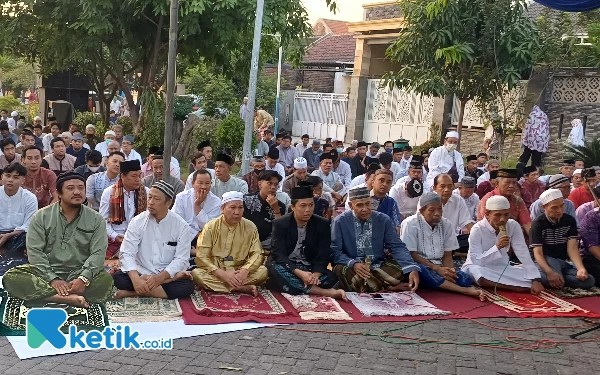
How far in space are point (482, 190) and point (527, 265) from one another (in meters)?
2.38

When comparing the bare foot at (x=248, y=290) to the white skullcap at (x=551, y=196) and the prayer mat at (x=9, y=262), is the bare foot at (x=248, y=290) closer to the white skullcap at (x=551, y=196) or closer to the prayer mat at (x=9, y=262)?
the prayer mat at (x=9, y=262)

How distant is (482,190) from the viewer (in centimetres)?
934

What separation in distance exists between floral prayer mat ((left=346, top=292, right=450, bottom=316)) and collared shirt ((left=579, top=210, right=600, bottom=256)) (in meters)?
2.18

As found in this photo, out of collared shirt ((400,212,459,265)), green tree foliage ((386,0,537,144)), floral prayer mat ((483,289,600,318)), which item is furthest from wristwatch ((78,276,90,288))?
green tree foliage ((386,0,537,144))

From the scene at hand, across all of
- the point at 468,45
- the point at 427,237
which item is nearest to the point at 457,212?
the point at 427,237

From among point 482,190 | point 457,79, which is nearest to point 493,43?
point 457,79

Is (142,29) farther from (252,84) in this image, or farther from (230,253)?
(230,253)

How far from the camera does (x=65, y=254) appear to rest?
5.71 meters

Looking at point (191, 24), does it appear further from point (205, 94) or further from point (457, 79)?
point (205, 94)

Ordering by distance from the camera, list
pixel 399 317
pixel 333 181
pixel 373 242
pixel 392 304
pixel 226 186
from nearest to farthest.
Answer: pixel 399 317 → pixel 392 304 → pixel 373 242 → pixel 226 186 → pixel 333 181

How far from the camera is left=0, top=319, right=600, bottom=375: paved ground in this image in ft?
15.0

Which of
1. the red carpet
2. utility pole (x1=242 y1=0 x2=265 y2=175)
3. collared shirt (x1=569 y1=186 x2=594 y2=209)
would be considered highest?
utility pole (x1=242 y1=0 x2=265 y2=175)

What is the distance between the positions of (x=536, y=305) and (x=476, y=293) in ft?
1.87

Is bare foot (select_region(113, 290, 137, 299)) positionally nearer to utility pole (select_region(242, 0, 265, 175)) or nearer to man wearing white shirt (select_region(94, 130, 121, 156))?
utility pole (select_region(242, 0, 265, 175))
